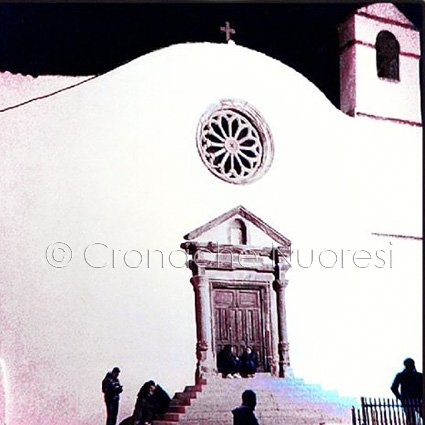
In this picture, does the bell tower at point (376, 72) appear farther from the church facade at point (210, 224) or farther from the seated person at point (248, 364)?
the seated person at point (248, 364)

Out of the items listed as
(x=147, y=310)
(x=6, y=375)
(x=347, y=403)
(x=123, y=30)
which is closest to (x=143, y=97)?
(x=123, y=30)

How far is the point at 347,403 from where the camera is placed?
6730 mm

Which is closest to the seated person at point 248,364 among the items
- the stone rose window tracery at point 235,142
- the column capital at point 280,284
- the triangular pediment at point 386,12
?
the column capital at point 280,284

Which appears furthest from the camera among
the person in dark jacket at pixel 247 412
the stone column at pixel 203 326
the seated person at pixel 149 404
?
the stone column at pixel 203 326

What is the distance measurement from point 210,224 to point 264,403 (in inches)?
51.4

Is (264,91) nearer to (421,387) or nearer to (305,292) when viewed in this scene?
(305,292)

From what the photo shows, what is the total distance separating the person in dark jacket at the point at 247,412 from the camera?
5.84 metres

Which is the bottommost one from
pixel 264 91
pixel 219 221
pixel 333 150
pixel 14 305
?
pixel 14 305

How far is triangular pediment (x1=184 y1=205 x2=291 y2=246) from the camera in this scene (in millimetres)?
6699

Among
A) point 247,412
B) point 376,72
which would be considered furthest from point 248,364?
point 376,72

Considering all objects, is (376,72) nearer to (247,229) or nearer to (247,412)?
(247,229)

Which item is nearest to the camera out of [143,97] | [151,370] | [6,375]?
[6,375]

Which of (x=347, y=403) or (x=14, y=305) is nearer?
(x=14, y=305)

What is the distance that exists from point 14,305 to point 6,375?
43 cm
